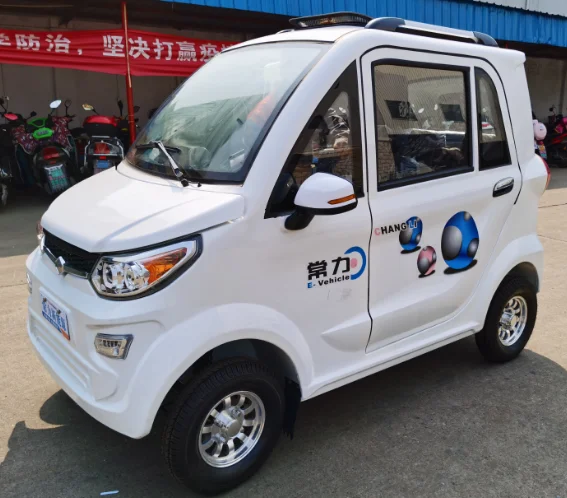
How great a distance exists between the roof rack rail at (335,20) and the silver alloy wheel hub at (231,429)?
201cm

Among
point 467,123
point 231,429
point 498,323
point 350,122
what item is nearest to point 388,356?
point 231,429

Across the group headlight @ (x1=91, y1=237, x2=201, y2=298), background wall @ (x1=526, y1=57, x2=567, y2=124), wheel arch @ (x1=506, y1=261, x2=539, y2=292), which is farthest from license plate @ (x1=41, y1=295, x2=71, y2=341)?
background wall @ (x1=526, y1=57, x2=567, y2=124)

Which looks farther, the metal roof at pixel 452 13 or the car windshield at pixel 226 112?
the metal roof at pixel 452 13

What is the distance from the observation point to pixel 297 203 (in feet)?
7.83

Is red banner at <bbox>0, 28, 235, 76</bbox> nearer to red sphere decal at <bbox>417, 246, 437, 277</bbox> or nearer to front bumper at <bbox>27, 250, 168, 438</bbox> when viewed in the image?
red sphere decal at <bbox>417, 246, 437, 277</bbox>

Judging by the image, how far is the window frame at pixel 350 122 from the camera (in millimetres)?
2486

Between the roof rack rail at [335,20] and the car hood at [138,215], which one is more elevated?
the roof rack rail at [335,20]

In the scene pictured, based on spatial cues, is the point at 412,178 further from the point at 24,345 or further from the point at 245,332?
the point at 24,345

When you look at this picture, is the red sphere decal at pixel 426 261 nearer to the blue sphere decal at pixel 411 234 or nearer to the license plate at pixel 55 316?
the blue sphere decal at pixel 411 234

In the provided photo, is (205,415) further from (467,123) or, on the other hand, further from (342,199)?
(467,123)

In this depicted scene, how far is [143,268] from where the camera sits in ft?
7.25

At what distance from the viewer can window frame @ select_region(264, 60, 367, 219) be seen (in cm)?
249

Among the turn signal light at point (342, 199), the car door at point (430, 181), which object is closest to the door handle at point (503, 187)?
the car door at point (430, 181)

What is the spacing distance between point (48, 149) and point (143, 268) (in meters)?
7.85
